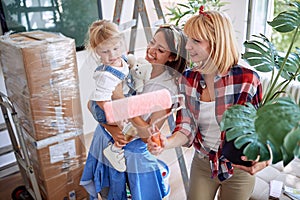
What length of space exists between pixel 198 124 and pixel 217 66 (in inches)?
9.4

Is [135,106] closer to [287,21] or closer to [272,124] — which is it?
[272,124]

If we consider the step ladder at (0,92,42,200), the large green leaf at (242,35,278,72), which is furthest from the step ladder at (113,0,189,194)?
the step ladder at (0,92,42,200)

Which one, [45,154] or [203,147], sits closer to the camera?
[203,147]

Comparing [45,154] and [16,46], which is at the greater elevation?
[16,46]

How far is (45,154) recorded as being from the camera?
1.69m

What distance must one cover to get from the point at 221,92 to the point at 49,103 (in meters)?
A: 1.02

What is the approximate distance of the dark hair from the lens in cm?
91

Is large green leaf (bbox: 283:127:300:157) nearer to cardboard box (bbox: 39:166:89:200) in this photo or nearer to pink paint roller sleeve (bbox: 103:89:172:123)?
pink paint roller sleeve (bbox: 103:89:172:123)

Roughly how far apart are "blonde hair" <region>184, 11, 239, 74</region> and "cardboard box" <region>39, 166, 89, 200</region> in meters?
1.24

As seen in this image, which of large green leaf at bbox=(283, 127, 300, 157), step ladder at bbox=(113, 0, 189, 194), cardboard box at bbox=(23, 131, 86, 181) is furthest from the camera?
cardboard box at bbox=(23, 131, 86, 181)

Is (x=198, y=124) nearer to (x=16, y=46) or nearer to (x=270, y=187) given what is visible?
(x=270, y=187)

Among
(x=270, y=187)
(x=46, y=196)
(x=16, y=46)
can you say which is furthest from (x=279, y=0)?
(x=46, y=196)

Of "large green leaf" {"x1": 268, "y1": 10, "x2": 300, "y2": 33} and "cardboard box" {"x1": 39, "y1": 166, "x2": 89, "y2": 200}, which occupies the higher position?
"large green leaf" {"x1": 268, "y1": 10, "x2": 300, "y2": 33}

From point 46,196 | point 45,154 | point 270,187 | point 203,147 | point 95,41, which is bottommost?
point 46,196
